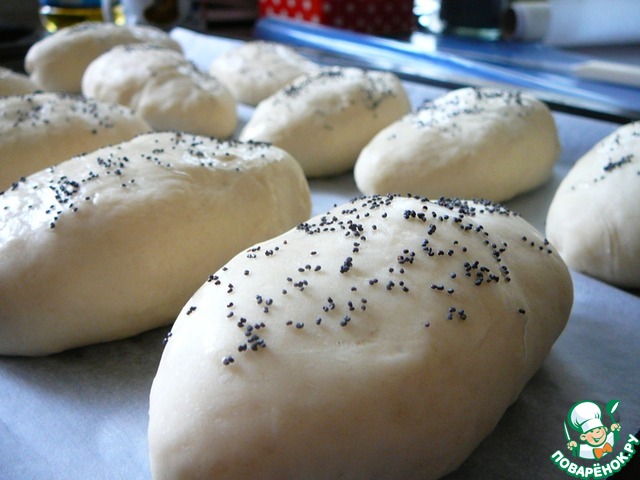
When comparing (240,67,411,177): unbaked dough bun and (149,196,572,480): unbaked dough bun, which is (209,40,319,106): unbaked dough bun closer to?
(240,67,411,177): unbaked dough bun

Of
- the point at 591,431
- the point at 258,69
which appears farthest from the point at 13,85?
the point at 591,431

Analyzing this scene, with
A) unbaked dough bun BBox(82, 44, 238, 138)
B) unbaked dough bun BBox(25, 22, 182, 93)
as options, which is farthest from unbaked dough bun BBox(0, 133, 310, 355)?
unbaked dough bun BBox(25, 22, 182, 93)

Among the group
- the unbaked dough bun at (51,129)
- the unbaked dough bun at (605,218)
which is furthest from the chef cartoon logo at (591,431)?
the unbaked dough bun at (51,129)

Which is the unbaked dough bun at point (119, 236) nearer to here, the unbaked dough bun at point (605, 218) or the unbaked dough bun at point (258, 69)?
the unbaked dough bun at point (605, 218)

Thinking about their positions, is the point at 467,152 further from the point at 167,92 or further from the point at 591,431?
the point at 167,92

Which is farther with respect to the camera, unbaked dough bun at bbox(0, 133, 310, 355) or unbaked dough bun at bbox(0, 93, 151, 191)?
unbaked dough bun at bbox(0, 93, 151, 191)

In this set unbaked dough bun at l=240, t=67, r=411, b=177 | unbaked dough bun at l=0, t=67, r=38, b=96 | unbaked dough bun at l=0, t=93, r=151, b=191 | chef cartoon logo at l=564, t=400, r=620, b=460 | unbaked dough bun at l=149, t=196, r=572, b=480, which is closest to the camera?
unbaked dough bun at l=149, t=196, r=572, b=480
